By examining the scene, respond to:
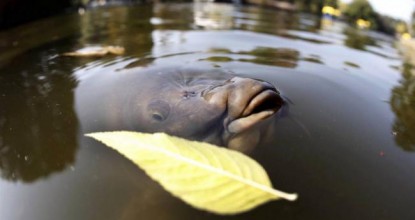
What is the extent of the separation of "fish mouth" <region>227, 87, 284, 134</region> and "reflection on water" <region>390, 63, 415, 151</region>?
2.20 feet

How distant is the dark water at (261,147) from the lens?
1.57 meters

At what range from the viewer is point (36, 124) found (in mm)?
2176

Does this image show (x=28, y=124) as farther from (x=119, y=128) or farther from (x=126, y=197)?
(x=126, y=197)

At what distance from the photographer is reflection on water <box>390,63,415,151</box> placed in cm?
215

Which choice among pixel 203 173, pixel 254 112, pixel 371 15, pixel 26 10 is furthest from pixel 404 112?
pixel 371 15

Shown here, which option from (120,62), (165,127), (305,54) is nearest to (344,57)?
(305,54)

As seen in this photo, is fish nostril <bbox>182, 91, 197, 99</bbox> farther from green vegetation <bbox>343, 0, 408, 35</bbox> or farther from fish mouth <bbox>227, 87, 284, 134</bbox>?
green vegetation <bbox>343, 0, 408, 35</bbox>

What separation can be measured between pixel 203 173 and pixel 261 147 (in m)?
0.49

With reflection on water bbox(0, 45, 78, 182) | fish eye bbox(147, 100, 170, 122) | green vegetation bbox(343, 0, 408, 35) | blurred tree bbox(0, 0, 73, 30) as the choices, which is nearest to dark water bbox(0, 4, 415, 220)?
reflection on water bbox(0, 45, 78, 182)

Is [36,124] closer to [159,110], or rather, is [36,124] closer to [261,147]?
[159,110]

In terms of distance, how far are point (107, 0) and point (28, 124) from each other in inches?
383

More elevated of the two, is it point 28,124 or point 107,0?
point 28,124

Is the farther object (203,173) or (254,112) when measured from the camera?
(254,112)

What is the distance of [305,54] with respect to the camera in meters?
3.79
